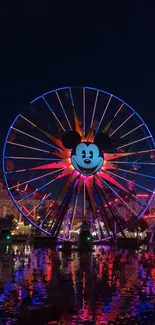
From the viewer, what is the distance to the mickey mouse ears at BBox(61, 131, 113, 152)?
130 ft

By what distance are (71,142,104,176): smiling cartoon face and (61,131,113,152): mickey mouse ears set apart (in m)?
0.62

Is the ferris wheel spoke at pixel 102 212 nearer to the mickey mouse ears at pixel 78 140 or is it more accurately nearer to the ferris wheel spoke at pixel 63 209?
the ferris wheel spoke at pixel 63 209

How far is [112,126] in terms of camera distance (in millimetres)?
43000

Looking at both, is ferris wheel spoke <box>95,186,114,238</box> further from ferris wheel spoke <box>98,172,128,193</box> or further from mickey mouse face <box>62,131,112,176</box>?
mickey mouse face <box>62,131,112,176</box>

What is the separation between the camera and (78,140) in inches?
1572

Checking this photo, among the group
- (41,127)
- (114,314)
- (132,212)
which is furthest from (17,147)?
(114,314)

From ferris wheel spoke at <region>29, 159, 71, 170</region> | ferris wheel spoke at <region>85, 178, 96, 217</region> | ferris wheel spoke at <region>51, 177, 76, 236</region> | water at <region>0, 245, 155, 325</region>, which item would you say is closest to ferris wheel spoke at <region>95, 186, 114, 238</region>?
ferris wheel spoke at <region>85, 178, 96, 217</region>

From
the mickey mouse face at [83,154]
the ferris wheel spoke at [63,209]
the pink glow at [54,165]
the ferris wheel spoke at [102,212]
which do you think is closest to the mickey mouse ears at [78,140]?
the mickey mouse face at [83,154]

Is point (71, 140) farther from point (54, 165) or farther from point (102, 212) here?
point (102, 212)

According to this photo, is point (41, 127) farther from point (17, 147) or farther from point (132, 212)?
point (132, 212)

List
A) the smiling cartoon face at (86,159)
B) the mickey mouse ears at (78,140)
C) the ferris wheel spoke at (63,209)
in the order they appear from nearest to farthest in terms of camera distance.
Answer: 1. the smiling cartoon face at (86,159)
2. the mickey mouse ears at (78,140)
3. the ferris wheel spoke at (63,209)

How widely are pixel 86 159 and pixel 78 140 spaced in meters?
2.00

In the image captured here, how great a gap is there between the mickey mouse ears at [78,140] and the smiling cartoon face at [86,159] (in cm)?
62

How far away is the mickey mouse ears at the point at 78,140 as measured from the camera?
130ft
